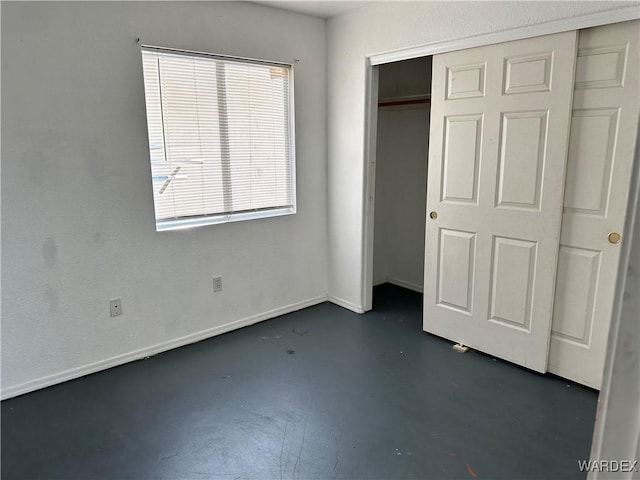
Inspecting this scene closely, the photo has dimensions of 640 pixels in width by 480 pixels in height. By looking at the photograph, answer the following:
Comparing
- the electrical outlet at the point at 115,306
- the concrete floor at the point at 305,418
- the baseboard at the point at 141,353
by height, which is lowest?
the concrete floor at the point at 305,418

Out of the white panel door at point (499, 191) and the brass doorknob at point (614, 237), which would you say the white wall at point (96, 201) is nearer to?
the white panel door at point (499, 191)

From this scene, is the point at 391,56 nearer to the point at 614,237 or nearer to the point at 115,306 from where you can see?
the point at 614,237

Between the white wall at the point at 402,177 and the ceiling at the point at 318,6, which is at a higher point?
the ceiling at the point at 318,6

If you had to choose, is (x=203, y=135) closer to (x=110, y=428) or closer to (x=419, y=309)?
(x=110, y=428)

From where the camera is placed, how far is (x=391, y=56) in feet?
10.6

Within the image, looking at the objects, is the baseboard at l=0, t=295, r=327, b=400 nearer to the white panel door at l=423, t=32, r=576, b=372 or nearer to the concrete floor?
the concrete floor

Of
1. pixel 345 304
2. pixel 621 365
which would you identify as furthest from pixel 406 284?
pixel 621 365

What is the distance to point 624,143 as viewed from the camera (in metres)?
2.30

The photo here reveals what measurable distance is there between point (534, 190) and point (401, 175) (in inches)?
70.6

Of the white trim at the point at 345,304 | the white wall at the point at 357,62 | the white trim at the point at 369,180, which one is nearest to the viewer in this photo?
the white wall at the point at 357,62

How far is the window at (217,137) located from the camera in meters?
2.96

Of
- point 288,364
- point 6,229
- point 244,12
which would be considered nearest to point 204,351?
point 288,364

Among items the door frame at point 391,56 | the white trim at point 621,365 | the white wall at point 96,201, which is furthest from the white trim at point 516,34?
the white trim at point 621,365

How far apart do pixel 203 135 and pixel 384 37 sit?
154cm
